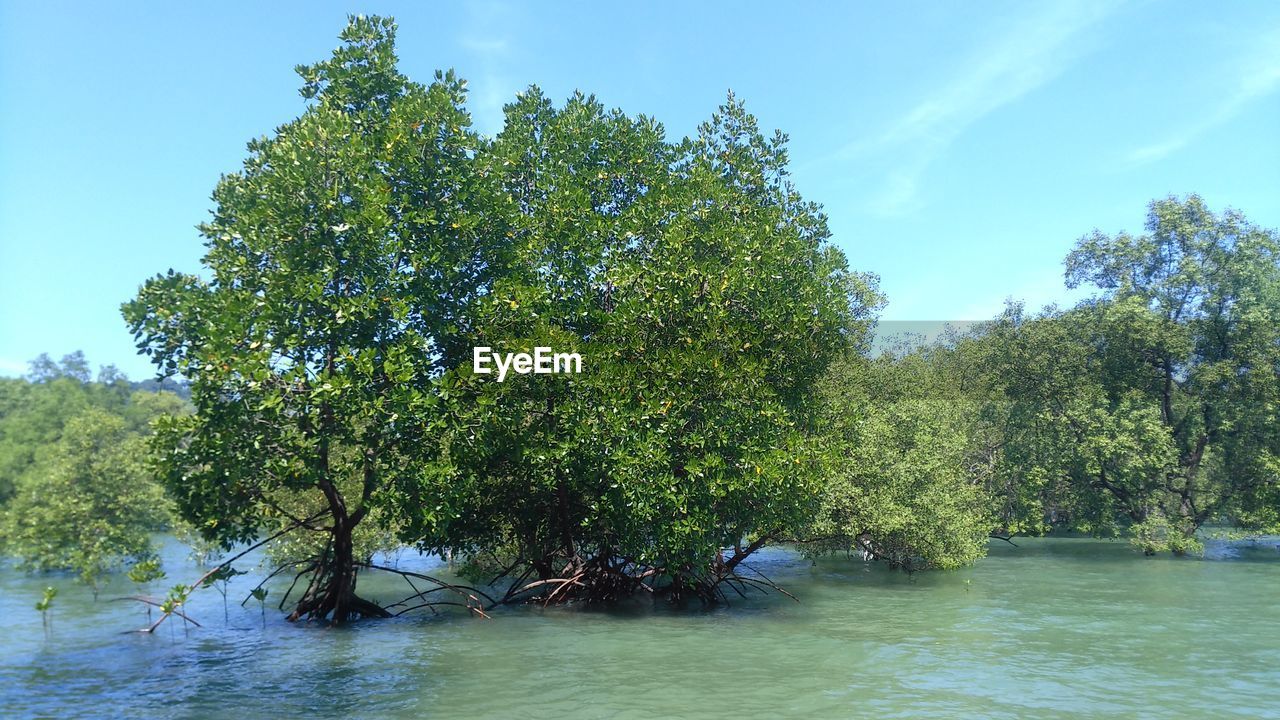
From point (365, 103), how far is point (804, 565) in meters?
28.7

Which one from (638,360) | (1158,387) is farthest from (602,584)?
(1158,387)

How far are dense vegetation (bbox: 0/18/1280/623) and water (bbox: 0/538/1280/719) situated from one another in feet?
8.44

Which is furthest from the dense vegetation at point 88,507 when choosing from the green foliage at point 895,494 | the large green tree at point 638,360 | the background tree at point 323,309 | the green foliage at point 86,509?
the green foliage at point 895,494

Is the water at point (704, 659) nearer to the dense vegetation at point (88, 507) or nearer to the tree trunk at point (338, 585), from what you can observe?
the tree trunk at point (338, 585)

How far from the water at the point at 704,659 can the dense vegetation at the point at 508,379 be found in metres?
2.57

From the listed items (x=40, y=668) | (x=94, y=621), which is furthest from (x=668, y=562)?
(x=94, y=621)

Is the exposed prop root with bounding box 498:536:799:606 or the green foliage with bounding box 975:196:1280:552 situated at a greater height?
the green foliage with bounding box 975:196:1280:552

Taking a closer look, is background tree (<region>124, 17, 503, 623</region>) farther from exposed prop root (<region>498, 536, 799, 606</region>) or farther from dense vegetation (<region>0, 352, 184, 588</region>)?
dense vegetation (<region>0, 352, 184, 588</region>)

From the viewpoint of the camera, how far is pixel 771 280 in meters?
26.6

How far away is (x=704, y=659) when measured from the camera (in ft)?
64.0

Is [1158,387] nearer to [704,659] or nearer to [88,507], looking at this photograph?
[704,659]

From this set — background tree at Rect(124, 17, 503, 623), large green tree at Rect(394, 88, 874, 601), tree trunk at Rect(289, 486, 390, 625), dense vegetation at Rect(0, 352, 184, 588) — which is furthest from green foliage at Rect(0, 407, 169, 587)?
large green tree at Rect(394, 88, 874, 601)

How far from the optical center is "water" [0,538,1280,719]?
15891mm

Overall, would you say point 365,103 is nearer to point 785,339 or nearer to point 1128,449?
point 785,339
